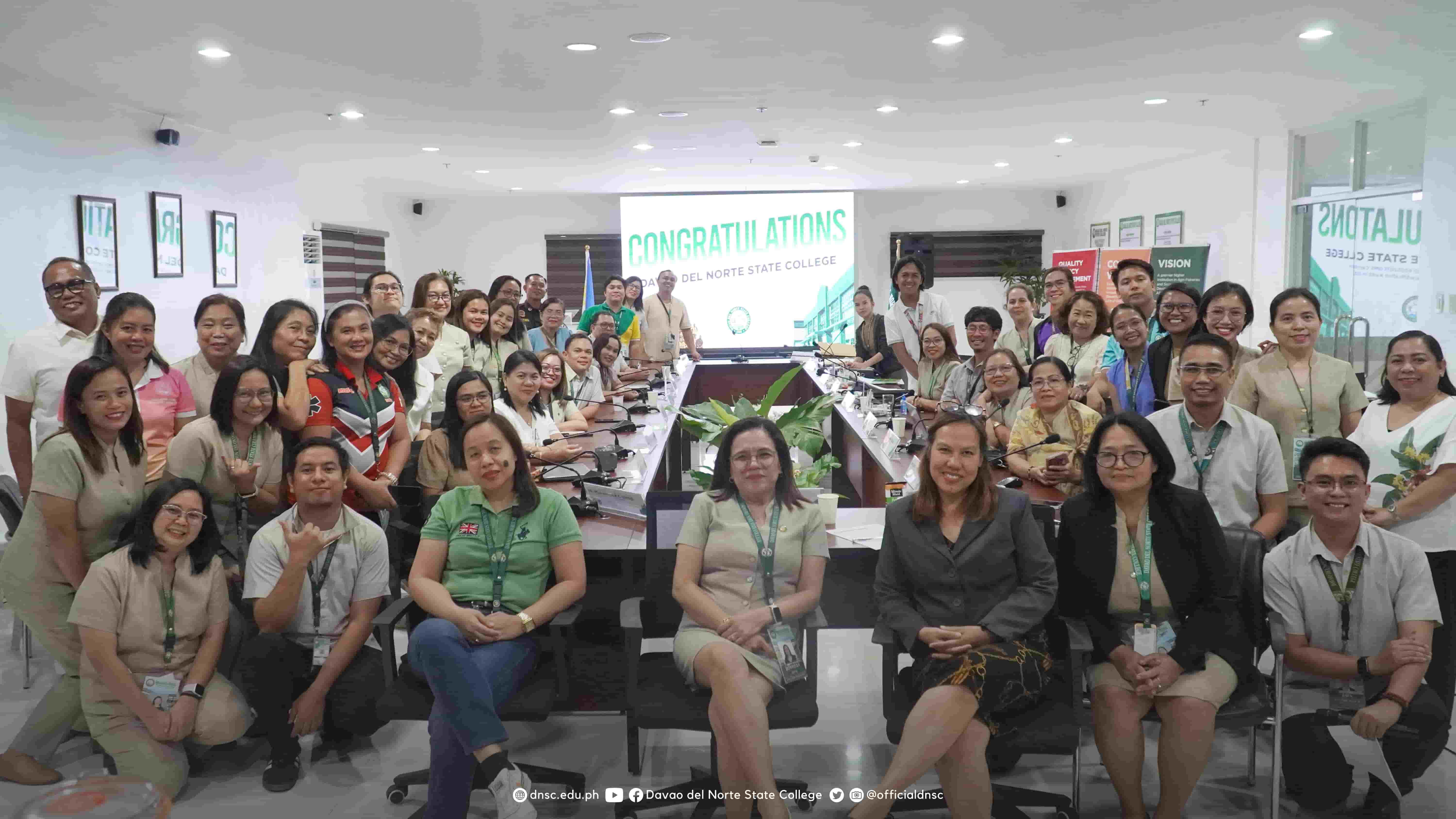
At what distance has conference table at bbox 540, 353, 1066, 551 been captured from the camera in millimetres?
3393

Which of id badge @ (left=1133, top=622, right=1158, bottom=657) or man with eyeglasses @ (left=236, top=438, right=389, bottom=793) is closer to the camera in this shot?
id badge @ (left=1133, top=622, right=1158, bottom=657)

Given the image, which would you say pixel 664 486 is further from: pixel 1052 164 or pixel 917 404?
pixel 1052 164

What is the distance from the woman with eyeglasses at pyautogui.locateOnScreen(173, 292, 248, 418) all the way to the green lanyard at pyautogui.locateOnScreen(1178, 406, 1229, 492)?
2817 mm

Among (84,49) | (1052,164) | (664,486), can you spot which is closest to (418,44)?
(84,49)

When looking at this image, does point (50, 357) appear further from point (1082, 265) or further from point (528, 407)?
point (1082, 265)

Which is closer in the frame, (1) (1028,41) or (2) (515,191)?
(1) (1028,41)

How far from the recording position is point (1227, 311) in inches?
140

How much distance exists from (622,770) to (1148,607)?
1.49m

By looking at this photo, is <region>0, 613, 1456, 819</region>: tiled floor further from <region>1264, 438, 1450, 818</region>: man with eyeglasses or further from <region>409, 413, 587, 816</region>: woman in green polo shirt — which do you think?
<region>409, 413, 587, 816</region>: woman in green polo shirt

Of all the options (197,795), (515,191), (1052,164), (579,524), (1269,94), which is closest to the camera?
(197,795)

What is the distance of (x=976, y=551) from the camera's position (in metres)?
2.58

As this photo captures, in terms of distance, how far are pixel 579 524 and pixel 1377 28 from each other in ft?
14.6

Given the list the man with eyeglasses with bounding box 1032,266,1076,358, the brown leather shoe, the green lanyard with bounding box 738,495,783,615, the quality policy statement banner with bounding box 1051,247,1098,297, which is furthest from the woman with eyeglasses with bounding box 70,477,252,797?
the quality policy statement banner with bounding box 1051,247,1098,297

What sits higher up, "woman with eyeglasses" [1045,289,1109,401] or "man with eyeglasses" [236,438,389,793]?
"woman with eyeglasses" [1045,289,1109,401]
